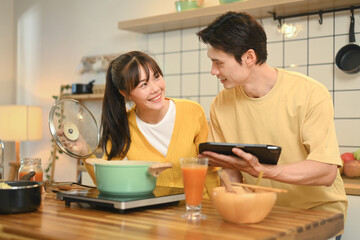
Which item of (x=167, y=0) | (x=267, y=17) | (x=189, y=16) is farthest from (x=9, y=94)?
(x=267, y=17)

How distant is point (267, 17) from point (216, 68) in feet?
4.48

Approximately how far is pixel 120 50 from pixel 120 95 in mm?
1879

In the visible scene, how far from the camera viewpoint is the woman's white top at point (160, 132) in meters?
1.86

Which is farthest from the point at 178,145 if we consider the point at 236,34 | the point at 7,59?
the point at 7,59

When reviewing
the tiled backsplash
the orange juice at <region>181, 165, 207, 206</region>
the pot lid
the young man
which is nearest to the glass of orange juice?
the orange juice at <region>181, 165, 207, 206</region>

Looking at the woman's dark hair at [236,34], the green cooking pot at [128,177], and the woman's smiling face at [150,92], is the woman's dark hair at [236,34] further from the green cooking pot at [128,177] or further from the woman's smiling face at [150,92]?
the green cooking pot at [128,177]

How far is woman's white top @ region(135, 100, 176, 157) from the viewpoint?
6.09 feet

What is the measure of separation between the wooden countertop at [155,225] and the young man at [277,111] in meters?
0.33

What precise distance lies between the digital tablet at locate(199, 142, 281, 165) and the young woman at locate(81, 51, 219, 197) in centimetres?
38

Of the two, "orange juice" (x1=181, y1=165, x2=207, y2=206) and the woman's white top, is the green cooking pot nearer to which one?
"orange juice" (x1=181, y1=165, x2=207, y2=206)

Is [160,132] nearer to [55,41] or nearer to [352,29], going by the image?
[352,29]

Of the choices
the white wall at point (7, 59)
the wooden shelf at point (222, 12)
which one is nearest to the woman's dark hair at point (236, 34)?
the wooden shelf at point (222, 12)

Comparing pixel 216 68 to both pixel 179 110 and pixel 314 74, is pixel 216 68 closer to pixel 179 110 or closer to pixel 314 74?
pixel 179 110

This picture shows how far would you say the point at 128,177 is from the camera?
1.31 metres
